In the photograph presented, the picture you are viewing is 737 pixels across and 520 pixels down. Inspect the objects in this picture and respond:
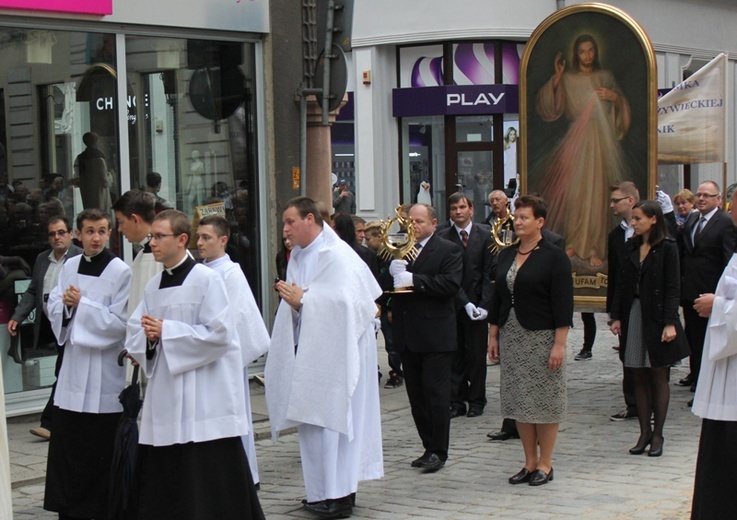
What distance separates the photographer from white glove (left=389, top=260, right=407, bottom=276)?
8.55 m

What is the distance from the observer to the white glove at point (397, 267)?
8555mm

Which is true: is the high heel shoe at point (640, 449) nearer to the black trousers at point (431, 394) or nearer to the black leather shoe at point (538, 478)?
the black leather shoe at point (538, 478)

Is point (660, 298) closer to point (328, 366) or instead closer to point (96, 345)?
point (328, 366)

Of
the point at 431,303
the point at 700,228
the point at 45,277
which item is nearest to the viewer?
the point at 431,303

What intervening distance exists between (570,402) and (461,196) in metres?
2.17

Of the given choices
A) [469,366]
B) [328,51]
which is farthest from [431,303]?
[328,51]

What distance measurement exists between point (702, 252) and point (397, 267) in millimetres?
3893

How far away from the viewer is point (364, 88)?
24969 millimetres

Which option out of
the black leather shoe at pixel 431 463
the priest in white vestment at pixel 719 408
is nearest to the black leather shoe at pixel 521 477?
the black leather shoe at pixel 431 463

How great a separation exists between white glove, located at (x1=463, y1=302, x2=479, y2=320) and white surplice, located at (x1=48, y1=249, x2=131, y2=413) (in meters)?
4.03

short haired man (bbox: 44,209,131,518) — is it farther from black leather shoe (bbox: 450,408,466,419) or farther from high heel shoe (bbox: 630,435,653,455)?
black leather shoe (bbox: 450,408,466,419)

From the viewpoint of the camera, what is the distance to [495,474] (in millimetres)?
8398

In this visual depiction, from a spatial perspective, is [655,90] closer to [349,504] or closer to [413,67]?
[349,504]

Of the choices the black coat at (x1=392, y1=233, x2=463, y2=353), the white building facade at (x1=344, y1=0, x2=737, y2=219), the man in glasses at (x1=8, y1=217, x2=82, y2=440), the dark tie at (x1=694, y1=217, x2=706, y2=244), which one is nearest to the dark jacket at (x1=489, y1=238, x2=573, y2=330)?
the black coat at (x1=392, y1=233, x2=463, y2=353)
